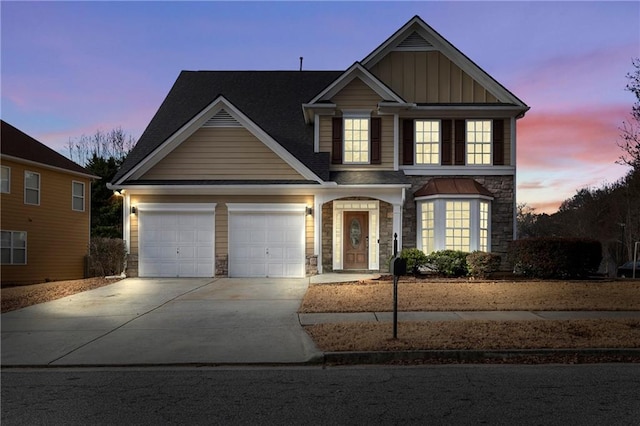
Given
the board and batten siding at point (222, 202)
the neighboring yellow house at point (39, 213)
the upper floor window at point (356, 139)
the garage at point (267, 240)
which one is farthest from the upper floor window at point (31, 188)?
the upper floor window at point (356, 139)

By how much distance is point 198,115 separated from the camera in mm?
16297

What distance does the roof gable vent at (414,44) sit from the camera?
1864 cm

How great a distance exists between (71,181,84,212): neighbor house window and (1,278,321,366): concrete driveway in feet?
40.7

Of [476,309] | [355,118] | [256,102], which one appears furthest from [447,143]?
[476,309]

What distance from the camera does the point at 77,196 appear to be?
25.2 metres

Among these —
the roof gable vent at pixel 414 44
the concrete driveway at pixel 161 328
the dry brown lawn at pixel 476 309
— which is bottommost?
the concrete driveway at pixel 161 328

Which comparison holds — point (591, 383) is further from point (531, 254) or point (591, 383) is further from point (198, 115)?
point (198, 115)

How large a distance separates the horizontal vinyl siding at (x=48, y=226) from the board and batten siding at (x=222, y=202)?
7.61 m

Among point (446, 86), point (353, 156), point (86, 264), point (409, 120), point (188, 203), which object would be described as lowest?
point (86, 264)

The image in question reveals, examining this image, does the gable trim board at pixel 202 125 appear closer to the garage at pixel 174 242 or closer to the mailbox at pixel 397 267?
the garage at pixel 174 242

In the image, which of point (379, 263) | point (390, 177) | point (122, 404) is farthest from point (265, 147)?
point (122, 404)

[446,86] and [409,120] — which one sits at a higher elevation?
[446,86]

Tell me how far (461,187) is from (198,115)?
8.99 meters

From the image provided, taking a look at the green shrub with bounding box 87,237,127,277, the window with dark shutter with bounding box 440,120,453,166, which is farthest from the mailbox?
the green shrub with bounding box 87,237,127,277
